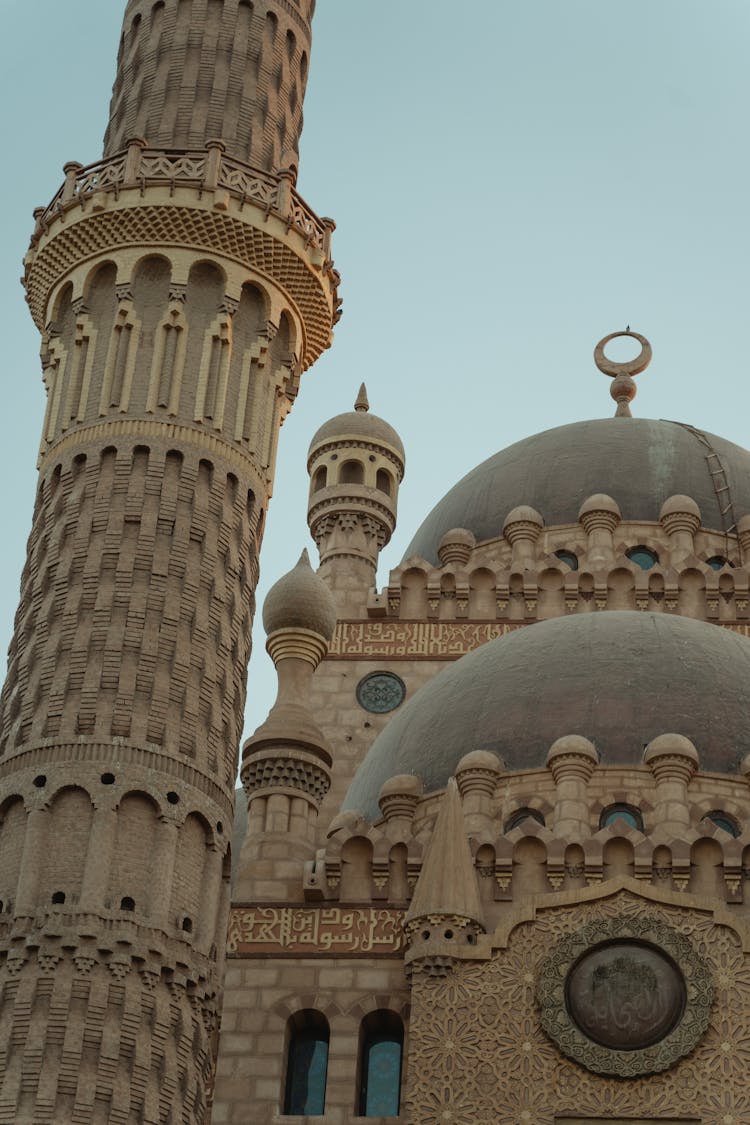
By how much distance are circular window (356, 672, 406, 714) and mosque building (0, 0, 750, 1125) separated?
62mm

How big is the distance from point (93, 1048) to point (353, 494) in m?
14.3

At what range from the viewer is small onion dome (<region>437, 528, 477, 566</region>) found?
28156mm

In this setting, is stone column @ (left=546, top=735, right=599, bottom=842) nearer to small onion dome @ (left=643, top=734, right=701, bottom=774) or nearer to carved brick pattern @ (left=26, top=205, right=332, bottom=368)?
small onion dome @ (left=643, top=734, right=701, bottom=774)

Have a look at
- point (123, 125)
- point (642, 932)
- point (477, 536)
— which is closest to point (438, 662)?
point (477, 536)

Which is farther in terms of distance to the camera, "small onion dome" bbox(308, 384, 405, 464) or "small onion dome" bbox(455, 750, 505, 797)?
"small onion dome" bbox(308, 384, 405, 464)

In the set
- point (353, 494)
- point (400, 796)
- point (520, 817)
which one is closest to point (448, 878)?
point (520, 817)

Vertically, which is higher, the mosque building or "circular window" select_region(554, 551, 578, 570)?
"circular window" select_region(554, 551, 578, 570)

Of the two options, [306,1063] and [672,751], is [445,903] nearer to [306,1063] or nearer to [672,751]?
[306,1063]

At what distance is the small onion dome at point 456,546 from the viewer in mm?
28156

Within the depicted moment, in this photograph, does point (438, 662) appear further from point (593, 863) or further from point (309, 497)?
point (593, 863)

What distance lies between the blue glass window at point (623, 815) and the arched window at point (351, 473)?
42.4ft

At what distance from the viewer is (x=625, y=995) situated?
15.7 meters

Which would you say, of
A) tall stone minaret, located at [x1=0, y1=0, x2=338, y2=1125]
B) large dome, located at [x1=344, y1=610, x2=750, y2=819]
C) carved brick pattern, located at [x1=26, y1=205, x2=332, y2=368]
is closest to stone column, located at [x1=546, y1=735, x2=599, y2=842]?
large dome, located at [x1=344, y1=610, x2=750, y2=819]

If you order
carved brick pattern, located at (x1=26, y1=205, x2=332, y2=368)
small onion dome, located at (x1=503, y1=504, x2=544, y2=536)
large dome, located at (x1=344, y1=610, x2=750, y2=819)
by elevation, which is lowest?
large dome, located at (x1=344, y1=610, x2=750, y2=819)
